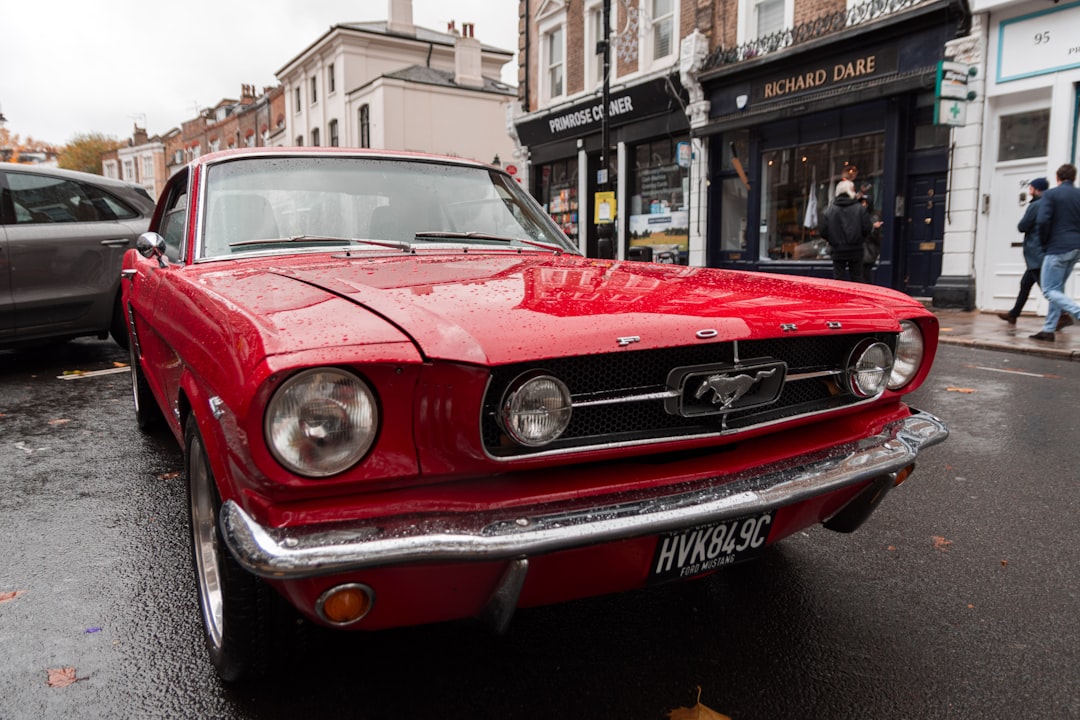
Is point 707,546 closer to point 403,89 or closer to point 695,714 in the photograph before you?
point 695,714

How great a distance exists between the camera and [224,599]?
1.80 m

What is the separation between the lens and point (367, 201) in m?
3.08

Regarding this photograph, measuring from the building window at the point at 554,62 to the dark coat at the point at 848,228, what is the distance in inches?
454

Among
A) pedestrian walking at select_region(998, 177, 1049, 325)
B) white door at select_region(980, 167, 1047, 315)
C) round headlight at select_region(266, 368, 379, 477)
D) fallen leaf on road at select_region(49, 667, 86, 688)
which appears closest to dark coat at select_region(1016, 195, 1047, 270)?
pedestrian walking at select_region(998, 177, 1049, 325)

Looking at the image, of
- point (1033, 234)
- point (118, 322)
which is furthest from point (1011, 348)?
point (118, 322)

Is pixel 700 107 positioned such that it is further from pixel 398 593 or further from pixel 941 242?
pixel 398 593

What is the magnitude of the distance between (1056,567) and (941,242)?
10.5m

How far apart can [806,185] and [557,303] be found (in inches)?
527

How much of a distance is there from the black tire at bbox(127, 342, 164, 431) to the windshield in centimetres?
194

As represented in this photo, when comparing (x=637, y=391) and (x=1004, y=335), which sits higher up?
(x=637, y=391)

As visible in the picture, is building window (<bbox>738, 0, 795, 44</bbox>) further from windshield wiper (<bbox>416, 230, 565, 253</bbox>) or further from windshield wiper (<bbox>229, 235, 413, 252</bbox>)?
windshield wiper (<bbox>229, 235, 413, 252</bbox>)

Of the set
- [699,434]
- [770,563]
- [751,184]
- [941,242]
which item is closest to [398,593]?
[699,434]

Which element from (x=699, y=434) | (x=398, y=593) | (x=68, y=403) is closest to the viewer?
(x=398, y=593)

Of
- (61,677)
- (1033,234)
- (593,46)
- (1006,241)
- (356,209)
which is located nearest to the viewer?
(61,677)
